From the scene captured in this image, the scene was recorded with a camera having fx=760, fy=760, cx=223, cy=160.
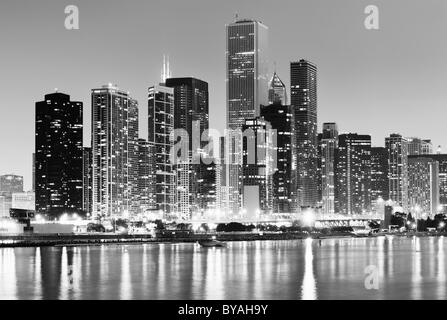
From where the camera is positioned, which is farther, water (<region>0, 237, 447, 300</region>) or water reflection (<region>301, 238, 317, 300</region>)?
water (<region>0, 237, 447, 300</region>)

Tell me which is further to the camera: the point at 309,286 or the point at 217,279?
the point at 217,279

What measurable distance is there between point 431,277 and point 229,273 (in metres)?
19.2

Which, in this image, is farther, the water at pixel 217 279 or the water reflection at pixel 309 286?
the water at pixel 217 279

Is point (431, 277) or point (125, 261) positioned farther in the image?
point (125, 261)
